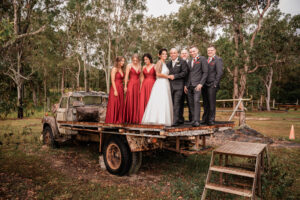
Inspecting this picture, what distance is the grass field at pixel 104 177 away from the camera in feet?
15.4

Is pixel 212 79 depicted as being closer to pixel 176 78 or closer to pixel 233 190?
pixel 176 78

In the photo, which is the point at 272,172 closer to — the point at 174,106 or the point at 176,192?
the point at 176,192

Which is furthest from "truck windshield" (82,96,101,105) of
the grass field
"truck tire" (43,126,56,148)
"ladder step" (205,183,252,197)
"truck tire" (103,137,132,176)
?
"ladder step" (205,183,252,197)

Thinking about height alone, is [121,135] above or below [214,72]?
below

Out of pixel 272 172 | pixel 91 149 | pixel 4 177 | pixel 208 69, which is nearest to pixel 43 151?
pixel 91 149

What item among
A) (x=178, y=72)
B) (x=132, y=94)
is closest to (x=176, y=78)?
(x=178, y=72)

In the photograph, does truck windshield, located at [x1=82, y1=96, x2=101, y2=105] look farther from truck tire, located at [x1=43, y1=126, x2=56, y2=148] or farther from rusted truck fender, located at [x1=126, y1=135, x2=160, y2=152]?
rusted truck fender, located at [x1=126, y1=135, x2=160, y2=152]

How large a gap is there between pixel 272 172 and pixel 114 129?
380cm

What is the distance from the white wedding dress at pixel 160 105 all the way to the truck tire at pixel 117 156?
2.74 feet

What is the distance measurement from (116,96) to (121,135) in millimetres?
1330

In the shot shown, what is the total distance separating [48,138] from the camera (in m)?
9.16

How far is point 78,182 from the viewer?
543cm

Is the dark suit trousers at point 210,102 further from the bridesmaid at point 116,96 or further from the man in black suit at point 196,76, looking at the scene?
the bridesmaid at point 116,96

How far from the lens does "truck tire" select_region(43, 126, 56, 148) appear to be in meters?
8.81
